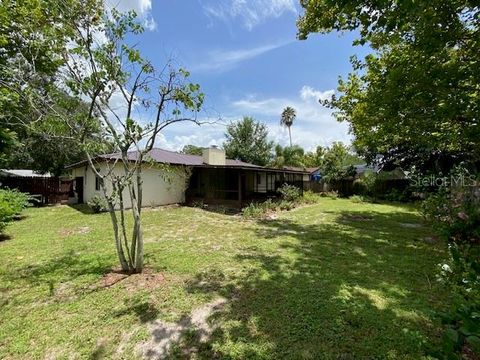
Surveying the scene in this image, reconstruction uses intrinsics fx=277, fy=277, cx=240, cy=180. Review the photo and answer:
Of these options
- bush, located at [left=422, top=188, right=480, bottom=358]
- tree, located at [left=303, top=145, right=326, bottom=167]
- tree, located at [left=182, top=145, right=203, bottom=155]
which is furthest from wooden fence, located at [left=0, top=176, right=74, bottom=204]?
tree, located at [left=303, top=145, right=326, bottom=167]

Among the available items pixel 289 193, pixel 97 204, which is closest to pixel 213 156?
pixel 289 193

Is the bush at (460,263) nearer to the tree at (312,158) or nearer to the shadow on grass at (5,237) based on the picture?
the shadow on grass at (5,237)

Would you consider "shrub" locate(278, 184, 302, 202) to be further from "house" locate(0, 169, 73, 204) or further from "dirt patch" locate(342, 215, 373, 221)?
"house" locate(0, 169, 73, 204)

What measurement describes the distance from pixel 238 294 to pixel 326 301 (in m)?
1.45

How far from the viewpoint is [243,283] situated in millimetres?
5215

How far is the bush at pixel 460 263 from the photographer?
1.37m

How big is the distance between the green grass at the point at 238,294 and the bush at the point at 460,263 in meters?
0.30

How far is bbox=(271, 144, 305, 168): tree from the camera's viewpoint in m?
34.6

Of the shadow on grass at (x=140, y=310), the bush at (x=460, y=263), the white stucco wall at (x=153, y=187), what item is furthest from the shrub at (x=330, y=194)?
the shadow on grass at (x=140, y=310)

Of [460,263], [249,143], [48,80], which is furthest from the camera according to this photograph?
[249,143]

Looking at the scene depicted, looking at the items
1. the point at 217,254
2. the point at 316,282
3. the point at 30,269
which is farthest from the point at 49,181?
the point at 316,282

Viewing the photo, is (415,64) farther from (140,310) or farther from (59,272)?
(59,272)

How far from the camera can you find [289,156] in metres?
36.6

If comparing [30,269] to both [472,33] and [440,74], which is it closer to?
[440,74]
